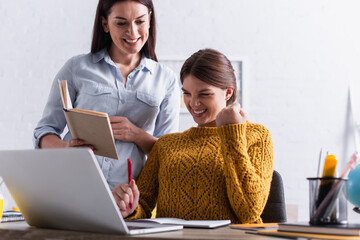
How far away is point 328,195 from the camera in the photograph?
89 cm

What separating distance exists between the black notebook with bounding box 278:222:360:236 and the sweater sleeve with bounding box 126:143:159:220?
0.80 m

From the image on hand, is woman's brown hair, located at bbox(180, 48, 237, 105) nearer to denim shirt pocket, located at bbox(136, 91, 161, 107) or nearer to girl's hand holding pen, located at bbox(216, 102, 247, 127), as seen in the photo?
denim shirt pocket, located at bbox(136, 91, 161, 107)

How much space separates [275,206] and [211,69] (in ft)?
1.74

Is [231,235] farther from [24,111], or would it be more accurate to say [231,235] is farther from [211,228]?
[24,111]

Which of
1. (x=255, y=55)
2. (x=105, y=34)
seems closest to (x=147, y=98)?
(x=105, y=34)

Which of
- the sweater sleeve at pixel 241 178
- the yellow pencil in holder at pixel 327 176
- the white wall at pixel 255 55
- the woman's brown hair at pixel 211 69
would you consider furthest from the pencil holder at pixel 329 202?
the white wall at pixel 255 55

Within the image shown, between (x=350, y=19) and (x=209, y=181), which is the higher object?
(x=350, y=19)

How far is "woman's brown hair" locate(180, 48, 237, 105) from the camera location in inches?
64.2

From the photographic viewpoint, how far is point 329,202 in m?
0.90

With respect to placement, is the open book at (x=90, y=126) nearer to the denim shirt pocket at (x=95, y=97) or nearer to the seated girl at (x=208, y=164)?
the seated girl at (x=208, y=164)

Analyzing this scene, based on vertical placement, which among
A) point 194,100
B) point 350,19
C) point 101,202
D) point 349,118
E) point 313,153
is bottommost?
point 313,153

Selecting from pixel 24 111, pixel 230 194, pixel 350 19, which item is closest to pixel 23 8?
pixel 24 111

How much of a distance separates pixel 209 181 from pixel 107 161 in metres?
0.51

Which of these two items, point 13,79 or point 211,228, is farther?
point 13,79
